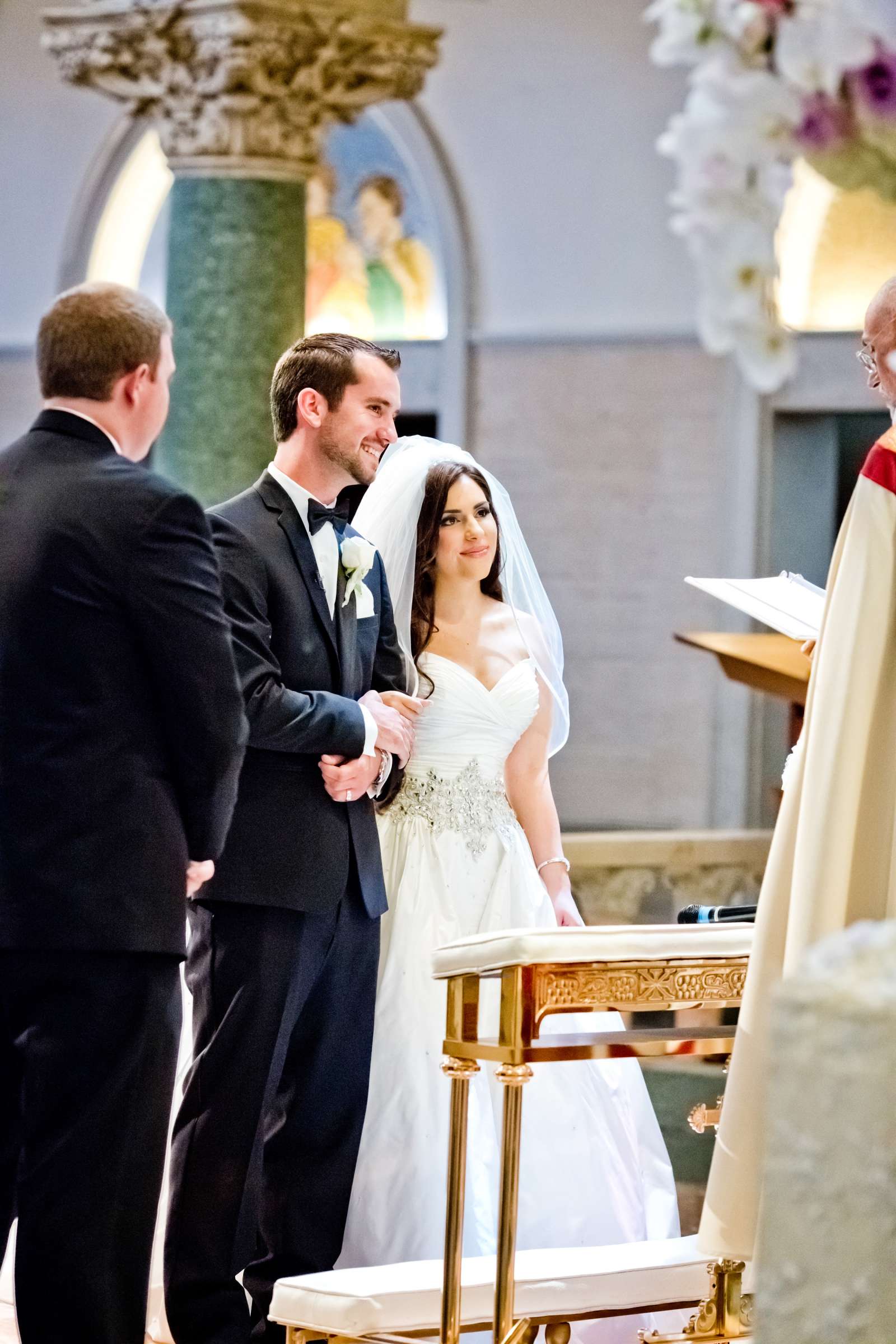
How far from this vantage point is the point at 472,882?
4340 millimetres

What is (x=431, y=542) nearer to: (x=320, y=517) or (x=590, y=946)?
(x=320, y=517)

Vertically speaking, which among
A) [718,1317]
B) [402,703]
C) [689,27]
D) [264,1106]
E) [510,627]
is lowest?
[718,1317]

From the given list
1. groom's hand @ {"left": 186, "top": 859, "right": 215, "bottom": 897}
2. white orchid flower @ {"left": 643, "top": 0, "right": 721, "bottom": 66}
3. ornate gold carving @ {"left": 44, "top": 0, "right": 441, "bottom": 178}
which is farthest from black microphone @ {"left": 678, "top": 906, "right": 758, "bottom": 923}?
ornate gold carving @ {"left": 44, "top": 0, "right": 441, "bottom": 178}

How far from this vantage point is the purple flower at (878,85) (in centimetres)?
196

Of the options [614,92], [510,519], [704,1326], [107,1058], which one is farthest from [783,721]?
[107,1058]

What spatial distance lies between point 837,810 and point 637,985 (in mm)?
585

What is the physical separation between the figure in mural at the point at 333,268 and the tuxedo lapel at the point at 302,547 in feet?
31.1

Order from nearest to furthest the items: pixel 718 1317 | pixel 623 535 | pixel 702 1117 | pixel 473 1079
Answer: pixel 718 1317, pixel 702 1117, pixel 473 1079, pixel 623 535

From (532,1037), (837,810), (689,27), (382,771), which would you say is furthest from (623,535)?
(689,27)

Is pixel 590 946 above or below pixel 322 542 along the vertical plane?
below

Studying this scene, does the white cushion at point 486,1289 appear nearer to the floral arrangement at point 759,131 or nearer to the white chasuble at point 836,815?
the white chasuble at point 836,815

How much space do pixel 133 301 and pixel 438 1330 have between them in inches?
73.1

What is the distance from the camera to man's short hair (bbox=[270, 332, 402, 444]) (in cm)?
399

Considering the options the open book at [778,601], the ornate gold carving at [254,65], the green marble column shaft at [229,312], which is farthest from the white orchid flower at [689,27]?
the ornate gold carving at [254,65]
